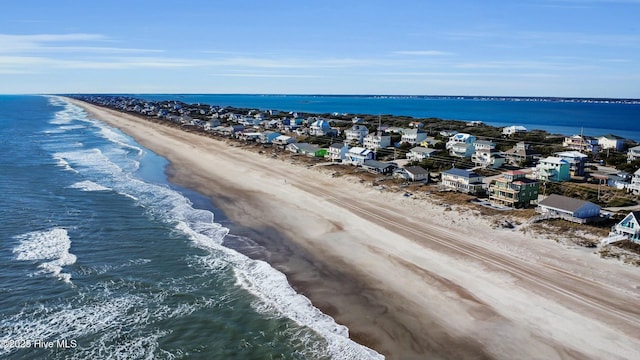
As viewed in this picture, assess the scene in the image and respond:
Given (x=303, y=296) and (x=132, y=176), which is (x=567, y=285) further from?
(x=132, y=176)

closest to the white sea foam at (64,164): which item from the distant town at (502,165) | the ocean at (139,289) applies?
the ocean at (139,289)

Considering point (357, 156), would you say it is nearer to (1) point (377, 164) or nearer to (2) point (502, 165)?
(1) point (377, 164)

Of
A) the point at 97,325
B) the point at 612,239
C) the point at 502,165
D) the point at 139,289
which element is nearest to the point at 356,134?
the point at 502,165

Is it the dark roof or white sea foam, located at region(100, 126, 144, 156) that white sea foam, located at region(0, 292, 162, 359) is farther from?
white sea foam, located at region(100, 126, 144, 156)

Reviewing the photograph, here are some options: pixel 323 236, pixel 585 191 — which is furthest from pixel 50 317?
pixel 585 191

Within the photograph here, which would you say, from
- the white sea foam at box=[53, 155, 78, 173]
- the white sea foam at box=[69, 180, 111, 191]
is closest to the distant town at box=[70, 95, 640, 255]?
the white sea foam at box=[69, 180, 111, 191]
